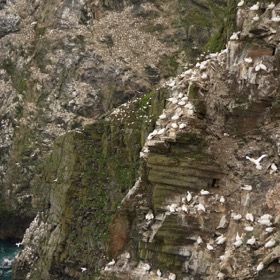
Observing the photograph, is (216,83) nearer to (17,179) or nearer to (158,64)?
(158,64)

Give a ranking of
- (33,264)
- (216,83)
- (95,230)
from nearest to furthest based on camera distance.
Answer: (216,83) → (95,230) → (33,264)

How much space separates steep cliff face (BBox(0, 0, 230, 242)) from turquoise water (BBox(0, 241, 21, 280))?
2.35 meters

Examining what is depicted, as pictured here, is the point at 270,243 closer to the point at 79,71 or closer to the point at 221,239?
the point at 221,239

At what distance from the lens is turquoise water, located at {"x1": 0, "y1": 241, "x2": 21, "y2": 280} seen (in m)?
43.8

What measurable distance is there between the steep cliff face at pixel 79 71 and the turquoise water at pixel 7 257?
7.72 ft

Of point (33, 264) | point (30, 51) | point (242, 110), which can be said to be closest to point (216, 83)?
point (242, 110)

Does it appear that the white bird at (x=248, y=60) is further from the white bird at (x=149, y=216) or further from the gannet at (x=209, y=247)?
the white bird at (x=149, y=216)

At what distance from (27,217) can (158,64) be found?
20390mm

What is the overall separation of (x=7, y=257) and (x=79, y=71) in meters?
20.3

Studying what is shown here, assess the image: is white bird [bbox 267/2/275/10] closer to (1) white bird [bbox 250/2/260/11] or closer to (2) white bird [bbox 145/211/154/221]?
(1) white bird [bbox 250/2/260/11]

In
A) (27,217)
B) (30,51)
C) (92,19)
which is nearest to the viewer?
(27,217)

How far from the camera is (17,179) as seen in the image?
56.4 m

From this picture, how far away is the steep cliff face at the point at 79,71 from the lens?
54844 mm

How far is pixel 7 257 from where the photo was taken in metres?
48.5
